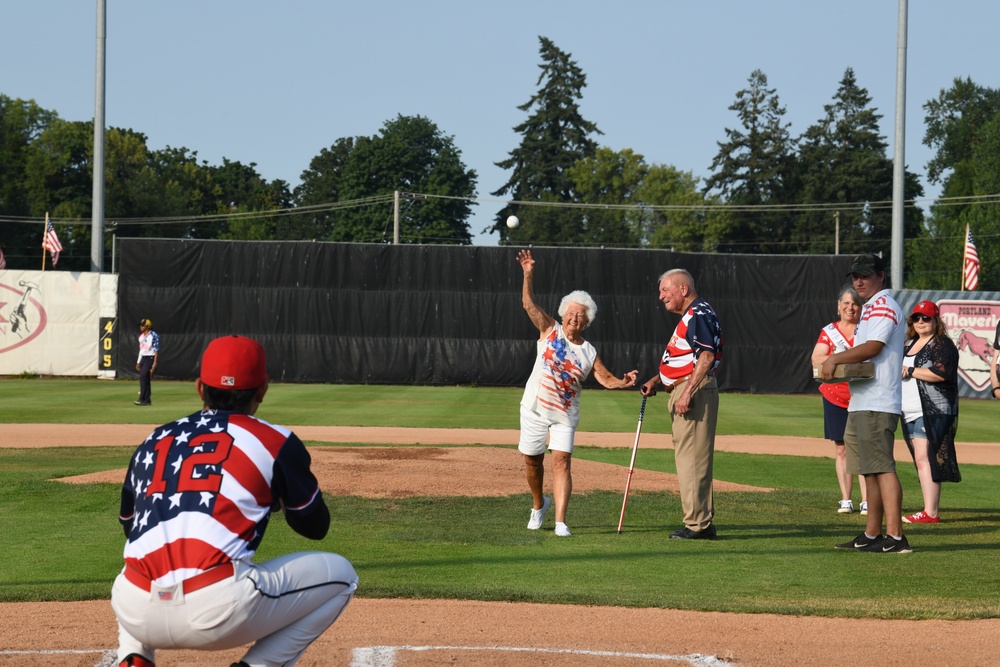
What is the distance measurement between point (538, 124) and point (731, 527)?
73902 millimetres

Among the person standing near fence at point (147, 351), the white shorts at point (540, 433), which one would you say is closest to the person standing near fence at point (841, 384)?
the white shorts at point (540, 433)

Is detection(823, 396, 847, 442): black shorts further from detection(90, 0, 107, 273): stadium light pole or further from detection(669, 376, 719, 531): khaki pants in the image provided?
detection(90, 0, 107, 273): stadium light pole

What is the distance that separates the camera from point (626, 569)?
25.7ft

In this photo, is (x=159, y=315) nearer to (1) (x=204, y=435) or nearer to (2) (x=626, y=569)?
(2) (x=626, y=569)

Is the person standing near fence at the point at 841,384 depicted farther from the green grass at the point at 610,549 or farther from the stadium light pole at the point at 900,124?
the stadium light pole at the point at 900,124

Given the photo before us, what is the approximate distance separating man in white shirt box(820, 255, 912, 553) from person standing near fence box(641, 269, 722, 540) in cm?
89

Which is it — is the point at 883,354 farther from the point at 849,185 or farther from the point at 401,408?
the point at 849,185

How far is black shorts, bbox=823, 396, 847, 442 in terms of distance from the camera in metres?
10.2

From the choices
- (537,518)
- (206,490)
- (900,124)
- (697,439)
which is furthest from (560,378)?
(900,124)

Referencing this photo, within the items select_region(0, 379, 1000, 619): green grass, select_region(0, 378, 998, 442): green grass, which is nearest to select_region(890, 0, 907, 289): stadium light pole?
select_region(0, 378, 998, 442): green grass

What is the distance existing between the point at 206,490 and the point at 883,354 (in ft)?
18.9

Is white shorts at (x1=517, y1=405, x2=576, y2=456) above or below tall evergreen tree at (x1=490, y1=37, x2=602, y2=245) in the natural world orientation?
below

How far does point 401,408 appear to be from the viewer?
976 inches

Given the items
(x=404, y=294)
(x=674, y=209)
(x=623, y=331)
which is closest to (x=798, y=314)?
(x=623, y=331)
